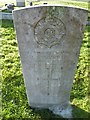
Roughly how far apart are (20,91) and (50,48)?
1414 mm

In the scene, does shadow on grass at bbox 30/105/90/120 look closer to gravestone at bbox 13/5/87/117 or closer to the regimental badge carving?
gravestone at bbox 13/5/87/117

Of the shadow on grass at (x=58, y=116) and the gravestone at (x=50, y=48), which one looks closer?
the gravestone at (x=50, y=48)

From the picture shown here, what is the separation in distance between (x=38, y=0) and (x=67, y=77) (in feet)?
19.3

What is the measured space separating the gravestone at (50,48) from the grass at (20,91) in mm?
178

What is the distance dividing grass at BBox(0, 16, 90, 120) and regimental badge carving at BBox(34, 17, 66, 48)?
4.24 feet

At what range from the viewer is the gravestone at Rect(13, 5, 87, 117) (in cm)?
316

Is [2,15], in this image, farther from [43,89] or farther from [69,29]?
[69,29]

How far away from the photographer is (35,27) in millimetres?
3252

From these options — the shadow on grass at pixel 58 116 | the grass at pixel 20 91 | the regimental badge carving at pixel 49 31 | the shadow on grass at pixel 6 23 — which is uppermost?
the regimental badge carving at pixel 49 31

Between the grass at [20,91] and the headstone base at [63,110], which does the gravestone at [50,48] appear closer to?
the headstone base at [63,110]

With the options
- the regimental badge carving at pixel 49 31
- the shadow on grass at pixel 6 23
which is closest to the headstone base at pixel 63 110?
the regimental badge carving at pixel 49 31

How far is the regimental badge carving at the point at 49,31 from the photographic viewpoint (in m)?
3.20

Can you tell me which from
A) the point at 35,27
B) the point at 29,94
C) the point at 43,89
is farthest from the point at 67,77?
the point at 35,27

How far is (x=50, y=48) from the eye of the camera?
3.44 metres
